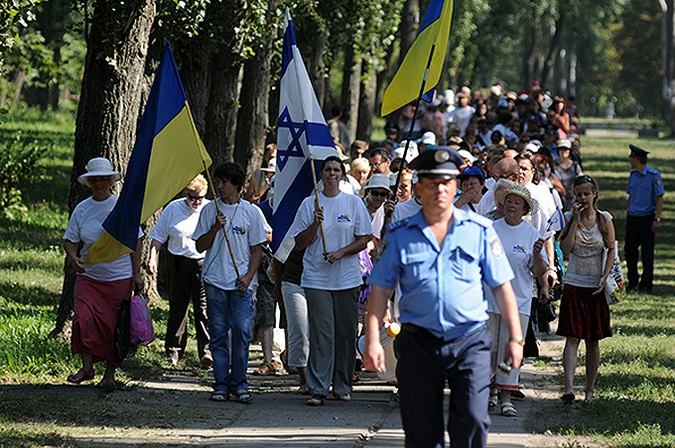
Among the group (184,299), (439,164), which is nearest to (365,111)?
(184,299)

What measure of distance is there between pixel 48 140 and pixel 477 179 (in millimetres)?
22433

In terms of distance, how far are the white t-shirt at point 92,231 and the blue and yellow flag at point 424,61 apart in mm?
3002

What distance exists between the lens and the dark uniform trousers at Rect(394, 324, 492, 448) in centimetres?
698

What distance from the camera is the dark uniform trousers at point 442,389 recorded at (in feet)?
22.9

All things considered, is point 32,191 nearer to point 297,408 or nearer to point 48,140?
point 48,140

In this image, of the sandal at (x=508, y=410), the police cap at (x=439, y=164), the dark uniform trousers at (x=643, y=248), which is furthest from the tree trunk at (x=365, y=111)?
the police cap at (x=439, y=164)

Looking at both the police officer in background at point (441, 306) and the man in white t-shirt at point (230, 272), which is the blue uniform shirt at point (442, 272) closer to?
the police officer in background at point (441, 306)

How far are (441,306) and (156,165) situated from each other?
4351mm

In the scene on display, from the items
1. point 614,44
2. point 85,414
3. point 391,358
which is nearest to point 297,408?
point 391,358

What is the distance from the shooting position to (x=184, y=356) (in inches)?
516

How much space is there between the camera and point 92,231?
1065 cm

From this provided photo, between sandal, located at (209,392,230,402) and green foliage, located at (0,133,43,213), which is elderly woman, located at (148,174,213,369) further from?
green foliage, located at (0,133,43,213)

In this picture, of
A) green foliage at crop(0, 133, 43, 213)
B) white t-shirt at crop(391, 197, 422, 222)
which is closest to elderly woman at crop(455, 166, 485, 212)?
white t-shirt at crop(391, 197, 422, 222)

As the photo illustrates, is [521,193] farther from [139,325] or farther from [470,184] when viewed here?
[139,325]
